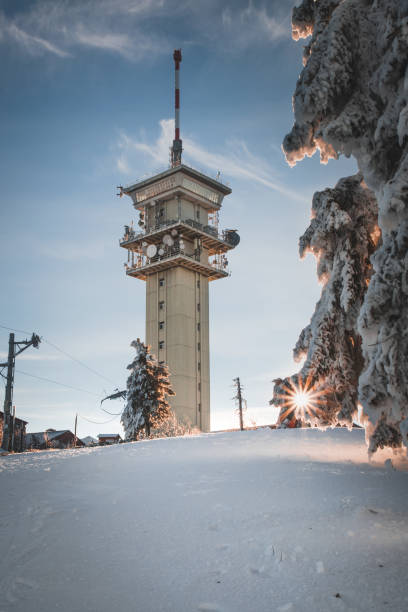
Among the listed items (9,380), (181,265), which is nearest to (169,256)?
(181,265)

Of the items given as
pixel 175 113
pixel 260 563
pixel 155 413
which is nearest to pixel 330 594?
pixel 260 563

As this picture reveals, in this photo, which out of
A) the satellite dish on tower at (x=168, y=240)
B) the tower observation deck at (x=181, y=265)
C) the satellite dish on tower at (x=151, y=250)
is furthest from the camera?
the satellite dish on tower at (x=151, y=250)

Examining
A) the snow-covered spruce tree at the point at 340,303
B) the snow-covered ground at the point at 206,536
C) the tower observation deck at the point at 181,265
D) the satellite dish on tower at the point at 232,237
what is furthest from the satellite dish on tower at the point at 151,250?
the snow-covered ground at the point at 206,536

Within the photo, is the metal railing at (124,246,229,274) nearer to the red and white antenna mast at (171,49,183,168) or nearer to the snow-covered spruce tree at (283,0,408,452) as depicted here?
the red and white antenna mast at (171,49,183,168)

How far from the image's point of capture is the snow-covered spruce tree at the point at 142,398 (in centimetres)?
2902

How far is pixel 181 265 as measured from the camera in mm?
48656

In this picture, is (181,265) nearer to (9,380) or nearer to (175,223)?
(175,223)

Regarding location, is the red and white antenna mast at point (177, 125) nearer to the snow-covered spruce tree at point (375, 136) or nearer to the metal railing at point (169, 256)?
the metal railing at point (169, 256)

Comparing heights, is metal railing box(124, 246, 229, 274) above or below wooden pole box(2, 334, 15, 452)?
above

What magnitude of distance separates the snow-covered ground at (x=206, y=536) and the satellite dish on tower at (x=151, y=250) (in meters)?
41.5

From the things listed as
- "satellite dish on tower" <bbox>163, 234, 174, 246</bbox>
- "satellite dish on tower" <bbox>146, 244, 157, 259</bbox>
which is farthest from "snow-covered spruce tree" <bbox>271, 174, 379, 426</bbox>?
"satellite dish on tower" <bbox>146, 244, 157, 259</bbox>

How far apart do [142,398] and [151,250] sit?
76.9ft

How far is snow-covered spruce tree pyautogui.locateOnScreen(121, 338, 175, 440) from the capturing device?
29016 mm

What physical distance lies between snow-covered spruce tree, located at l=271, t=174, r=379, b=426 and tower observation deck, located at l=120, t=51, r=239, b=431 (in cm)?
3500
